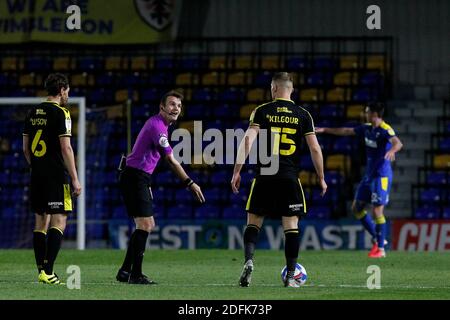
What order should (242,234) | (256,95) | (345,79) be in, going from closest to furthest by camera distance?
(242,234) < (256,95) < (345,79)

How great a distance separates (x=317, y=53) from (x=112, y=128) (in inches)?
190

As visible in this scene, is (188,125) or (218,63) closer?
(188,125)

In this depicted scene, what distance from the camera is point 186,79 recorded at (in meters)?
26.9

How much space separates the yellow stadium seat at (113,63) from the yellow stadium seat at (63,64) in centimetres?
83

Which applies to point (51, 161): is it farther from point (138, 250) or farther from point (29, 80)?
point (29, 80)

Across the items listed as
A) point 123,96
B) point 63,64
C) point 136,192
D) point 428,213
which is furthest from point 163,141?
point 63,64

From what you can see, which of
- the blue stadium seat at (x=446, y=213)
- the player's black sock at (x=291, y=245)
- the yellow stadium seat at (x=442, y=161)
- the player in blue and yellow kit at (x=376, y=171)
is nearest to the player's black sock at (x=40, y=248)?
the player's black sock at (x=291, y=245)

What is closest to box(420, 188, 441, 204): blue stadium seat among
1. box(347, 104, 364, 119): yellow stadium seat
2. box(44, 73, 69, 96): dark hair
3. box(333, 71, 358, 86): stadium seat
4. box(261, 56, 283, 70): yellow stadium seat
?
box(347, 104, 364, 119): yellow stadium seat

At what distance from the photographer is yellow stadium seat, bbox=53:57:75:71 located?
27.9 m

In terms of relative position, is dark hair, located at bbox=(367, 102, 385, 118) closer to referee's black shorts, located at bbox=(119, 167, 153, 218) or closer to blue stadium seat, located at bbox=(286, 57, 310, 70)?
referee's black shorts, located at bbox=(119, 167, 153, 218)

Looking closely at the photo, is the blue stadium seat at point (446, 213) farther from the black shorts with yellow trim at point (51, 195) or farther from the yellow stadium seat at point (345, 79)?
the black shorts with yellow trim at point (51, 195)

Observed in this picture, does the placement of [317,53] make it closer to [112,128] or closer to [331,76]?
[331,76]

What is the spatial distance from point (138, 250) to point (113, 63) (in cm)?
1687
